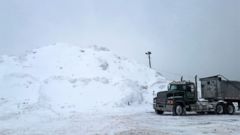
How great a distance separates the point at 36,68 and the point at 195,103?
2321 centimetres

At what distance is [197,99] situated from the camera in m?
33.1

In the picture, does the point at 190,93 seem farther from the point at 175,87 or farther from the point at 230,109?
the point at 230,109

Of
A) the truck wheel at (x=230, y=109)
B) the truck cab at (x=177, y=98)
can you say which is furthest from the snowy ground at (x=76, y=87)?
the truck wheel at (x=230, y=109)

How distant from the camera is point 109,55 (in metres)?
55.9

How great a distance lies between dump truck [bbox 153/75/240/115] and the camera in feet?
105

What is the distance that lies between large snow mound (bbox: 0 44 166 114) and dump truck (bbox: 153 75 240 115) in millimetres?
7115

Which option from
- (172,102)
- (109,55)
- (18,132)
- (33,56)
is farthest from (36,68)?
(18,132)

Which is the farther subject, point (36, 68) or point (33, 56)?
point (33, 56)

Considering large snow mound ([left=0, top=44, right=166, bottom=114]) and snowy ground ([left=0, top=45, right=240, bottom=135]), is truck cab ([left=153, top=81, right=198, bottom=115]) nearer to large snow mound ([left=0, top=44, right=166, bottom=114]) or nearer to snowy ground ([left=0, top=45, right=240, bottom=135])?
snowy ground ([left=0, top=45, right=240, bottom=135])

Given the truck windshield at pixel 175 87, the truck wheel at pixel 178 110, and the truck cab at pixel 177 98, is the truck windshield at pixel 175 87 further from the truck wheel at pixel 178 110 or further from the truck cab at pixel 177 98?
the truck wheel at pixel 178 110

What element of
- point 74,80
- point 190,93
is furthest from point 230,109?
point 74,80

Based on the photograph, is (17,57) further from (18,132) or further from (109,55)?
(18,132)

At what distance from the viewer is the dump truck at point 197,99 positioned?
3203 cm

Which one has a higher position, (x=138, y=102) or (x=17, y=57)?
(x=17, y=57)
